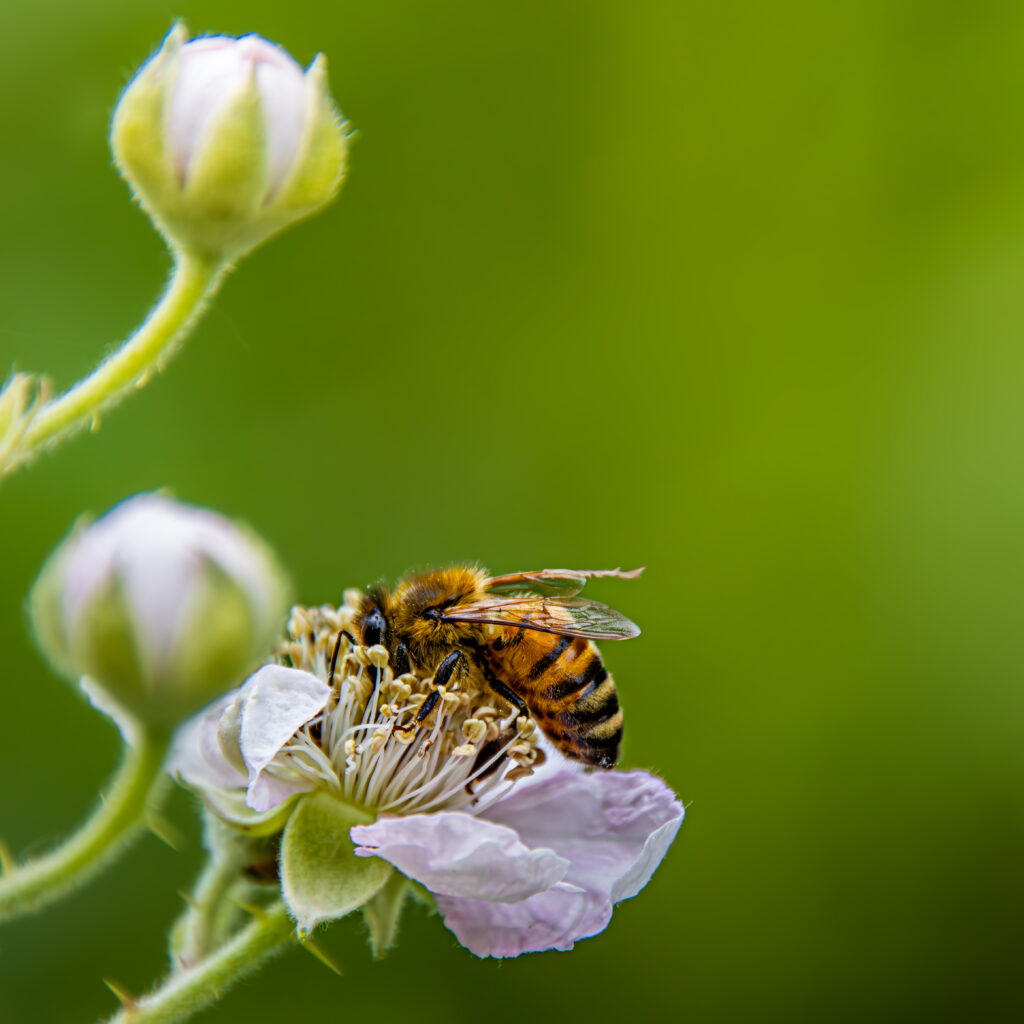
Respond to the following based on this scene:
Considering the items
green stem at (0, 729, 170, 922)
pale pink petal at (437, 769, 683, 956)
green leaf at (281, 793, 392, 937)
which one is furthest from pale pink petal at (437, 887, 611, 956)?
green stem at (0, 729, 170, 922)

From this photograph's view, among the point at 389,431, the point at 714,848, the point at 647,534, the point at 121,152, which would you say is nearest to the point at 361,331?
the point at 389,431

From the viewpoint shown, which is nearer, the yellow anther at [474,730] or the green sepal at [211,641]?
the green sepal at [211,641]

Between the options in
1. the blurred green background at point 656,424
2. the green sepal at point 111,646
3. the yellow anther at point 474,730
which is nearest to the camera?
the green sepal at point 111,646

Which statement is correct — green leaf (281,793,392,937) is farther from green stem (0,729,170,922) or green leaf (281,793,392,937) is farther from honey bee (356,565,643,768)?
green stem (0,729,170,922)

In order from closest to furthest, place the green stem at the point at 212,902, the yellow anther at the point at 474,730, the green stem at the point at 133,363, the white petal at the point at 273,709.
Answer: the green stem at the point at 133,363 < the white petal at the point at 273,709 < the green stem at the point at 212,902 < the yellow anther at the point at 474,730

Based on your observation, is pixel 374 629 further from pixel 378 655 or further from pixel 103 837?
pixel 103 837

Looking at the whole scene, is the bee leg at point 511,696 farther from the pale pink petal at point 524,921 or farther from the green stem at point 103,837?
the green stem at point 103,837

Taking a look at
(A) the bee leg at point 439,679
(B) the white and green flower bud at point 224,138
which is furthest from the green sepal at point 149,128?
(A) the bee leg at point 439,679

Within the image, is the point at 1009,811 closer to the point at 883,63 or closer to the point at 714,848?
the point at 714,848
